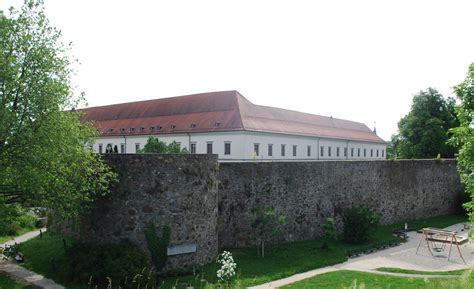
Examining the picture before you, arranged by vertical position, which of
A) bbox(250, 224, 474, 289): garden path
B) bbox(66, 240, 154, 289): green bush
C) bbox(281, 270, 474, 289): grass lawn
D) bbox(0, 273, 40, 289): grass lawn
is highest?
bbox(66, 240, 154, 289): green bush

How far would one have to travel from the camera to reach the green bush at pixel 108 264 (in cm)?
1170

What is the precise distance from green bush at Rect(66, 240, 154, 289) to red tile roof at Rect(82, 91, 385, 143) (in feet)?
110

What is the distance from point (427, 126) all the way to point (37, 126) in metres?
45.4

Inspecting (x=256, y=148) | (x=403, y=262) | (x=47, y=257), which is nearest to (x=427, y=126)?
(x=256, y=148)

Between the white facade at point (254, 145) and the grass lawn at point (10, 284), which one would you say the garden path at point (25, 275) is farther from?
the white facade at point (254, 145)

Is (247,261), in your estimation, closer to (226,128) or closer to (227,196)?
(227,196)

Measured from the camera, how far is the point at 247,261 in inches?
601

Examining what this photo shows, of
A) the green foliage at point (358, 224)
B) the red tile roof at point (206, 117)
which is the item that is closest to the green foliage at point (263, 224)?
the green foliage at point (358, 224)

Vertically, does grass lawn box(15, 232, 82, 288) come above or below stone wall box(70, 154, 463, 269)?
below

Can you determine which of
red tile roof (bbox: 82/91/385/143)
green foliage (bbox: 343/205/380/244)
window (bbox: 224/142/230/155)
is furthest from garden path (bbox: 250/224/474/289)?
red tile roof (bbox: 82/91/385/143)

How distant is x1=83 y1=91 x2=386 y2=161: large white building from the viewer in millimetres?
47031

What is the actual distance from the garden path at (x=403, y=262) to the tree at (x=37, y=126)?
20.8 ft

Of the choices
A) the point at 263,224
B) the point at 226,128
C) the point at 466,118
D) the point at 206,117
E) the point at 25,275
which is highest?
the point at 206,117

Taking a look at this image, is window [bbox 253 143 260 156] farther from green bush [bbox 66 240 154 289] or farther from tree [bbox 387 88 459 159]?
A: green bush [bbox 66 240 154 289]
